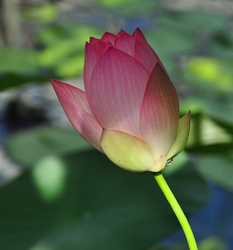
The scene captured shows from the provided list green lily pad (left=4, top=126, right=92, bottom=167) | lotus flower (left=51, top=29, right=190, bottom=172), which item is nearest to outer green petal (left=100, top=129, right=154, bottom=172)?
lotus flower (left=51, top=29, right=190, bottom=172)

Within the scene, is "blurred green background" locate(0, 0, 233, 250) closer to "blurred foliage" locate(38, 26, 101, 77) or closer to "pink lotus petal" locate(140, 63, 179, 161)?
"blurred foliage" locate(38, 26, 101, 77)

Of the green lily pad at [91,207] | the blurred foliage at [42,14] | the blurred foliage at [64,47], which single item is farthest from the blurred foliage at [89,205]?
the blurred foliage at [42,14]

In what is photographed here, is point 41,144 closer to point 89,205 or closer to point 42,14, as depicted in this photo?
point 89,205

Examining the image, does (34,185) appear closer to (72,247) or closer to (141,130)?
(72,247)

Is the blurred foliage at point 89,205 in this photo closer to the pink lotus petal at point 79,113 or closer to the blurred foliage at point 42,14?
the pink lotus petal at point 79,113

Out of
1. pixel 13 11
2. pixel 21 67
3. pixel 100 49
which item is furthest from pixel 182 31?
pixel 100 49

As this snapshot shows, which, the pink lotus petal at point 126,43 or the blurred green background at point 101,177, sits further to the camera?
the blurred green background at point 101,177

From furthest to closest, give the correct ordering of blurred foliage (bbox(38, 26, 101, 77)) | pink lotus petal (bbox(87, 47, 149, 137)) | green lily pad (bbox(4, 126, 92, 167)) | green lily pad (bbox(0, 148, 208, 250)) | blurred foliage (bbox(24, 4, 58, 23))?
blurred foliage (bbox(24, 4, 58, 23)) → blurred foliage (bbox(38, 26, 101, 77)) → green lily pad (bbox(4, 126, 92, 167)) → green lily pad (bbox(0, 148, 208, 250)) → pink lotus petal (bbox(87, 47, 149, 137))

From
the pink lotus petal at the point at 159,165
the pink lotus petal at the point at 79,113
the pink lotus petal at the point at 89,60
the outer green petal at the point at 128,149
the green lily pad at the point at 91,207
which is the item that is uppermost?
the pink lotus petal at the point at 89,60
